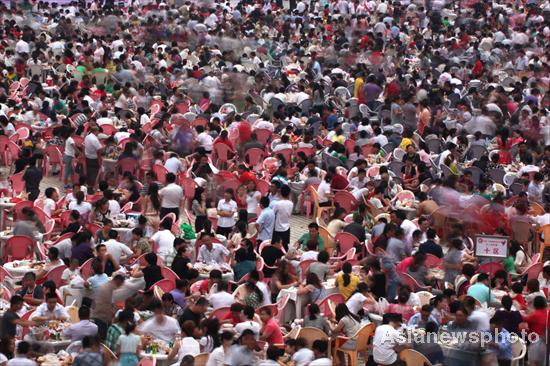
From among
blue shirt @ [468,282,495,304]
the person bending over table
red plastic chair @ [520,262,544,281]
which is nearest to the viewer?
the person bending over table

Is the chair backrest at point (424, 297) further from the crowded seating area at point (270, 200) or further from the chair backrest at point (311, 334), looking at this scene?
the chair backrest at point (311, 334)

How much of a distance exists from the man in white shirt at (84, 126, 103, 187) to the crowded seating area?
4 centimetres

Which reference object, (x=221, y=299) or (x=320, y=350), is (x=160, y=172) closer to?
(x=221, y=299)

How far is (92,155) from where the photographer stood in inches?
907

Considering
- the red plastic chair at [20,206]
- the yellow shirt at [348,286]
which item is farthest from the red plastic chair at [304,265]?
the red plastic chair at [20,206]

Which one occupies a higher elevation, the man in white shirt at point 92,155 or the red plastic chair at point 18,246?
the red plastic chair at point 18,246

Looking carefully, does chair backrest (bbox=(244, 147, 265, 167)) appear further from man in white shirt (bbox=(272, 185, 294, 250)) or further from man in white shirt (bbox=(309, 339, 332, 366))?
man in white shirt (bbox=(309, 339, 332, 366))

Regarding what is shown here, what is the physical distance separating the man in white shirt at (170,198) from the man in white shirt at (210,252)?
2349 millimetres

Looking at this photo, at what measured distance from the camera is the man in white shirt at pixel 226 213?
1964 cm

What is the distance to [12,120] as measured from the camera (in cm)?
2508

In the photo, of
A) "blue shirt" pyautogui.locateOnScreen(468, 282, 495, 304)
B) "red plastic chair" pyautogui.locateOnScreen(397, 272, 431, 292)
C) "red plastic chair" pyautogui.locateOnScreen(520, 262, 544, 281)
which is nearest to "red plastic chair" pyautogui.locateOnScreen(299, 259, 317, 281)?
"red plastic chair" pyautogui.locateOnScreen(397, 272, 431, 292)

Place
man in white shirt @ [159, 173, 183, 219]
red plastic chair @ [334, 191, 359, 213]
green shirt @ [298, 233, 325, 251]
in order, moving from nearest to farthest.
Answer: green shirt @ [298, 233, 325, 251] → man in white shirt @ [159, 173, 183, 219] → red plastic chair @ [334, 191, 359, 213]

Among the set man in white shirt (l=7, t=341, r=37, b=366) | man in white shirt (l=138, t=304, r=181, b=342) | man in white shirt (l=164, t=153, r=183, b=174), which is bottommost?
man in white shirt (l=164, t=153, r=183, b=174)

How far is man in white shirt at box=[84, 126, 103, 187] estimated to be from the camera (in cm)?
2300
